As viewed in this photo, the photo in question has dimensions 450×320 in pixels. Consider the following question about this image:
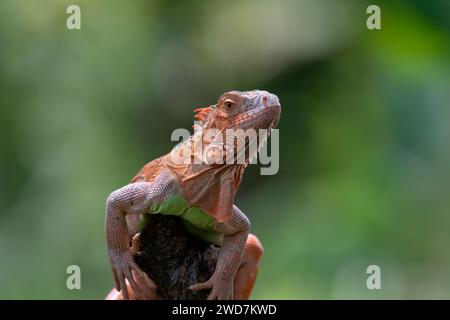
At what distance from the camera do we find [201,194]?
12.7ft

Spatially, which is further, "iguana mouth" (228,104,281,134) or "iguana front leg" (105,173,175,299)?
"iguana front leg" (105,173,175,299)

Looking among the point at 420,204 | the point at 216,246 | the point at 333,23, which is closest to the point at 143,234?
the point at 216,246

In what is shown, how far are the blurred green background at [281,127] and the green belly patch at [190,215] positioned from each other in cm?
343

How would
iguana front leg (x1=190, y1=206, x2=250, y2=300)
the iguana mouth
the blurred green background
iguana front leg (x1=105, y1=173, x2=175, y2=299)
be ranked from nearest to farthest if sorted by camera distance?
the iguana mouth < iguana front leg (x1=105, y1=173, x2=175, y2=299) < iguana front leg (x1=190, y1=206, x2=250, y2=300) < the blurred green background

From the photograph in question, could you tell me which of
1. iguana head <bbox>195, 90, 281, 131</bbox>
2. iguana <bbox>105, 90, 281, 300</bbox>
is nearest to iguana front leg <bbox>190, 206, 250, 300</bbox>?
iguana <bbox>105, 90, 281, 300</bbox>

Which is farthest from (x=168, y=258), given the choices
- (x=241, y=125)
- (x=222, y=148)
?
(x=241, y=125)

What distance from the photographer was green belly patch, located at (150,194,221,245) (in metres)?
3.84

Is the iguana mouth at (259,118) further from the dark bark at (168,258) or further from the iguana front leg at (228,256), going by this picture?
the dark bark at (168,258)

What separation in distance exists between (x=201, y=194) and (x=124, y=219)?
46 cm

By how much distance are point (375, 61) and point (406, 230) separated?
2177 millimetres

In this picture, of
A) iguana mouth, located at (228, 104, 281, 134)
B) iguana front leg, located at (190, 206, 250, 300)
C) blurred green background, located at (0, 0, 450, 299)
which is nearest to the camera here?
iguana mouth, located at (228, 104, 281, 134)

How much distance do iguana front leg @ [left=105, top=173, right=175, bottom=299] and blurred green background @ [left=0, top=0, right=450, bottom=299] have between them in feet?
12.5

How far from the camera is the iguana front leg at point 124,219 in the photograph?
380 centimetres

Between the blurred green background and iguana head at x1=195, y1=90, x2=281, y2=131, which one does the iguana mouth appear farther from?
the blurred green background
